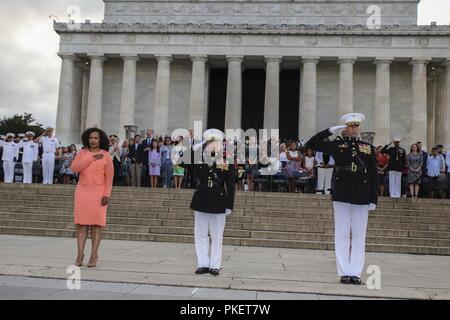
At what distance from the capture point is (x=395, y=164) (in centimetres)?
2031

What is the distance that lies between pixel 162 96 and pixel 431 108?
24.7 m

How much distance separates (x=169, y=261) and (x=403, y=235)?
866cm

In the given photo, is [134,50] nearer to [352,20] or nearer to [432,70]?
[352,20]

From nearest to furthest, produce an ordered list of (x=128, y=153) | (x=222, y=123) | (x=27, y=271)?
(x=27, y=271) → (x=128, y=153) → (x=222, y=123)

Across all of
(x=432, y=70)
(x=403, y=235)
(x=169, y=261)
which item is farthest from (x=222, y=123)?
(x=169, y=261)

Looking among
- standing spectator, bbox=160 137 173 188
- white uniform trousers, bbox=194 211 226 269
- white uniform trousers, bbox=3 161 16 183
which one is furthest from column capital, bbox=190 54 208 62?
white uniform trousers, bbox=194 211 226 269

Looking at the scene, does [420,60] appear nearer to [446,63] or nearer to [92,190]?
[446,63]

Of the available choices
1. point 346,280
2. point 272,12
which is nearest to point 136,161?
point 346,280

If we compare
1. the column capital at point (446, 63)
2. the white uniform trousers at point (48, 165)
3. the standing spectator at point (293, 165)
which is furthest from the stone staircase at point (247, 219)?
the column capital at point (446, 63)

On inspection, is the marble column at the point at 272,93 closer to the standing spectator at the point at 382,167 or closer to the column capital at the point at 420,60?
the column capital at the point at 420,60

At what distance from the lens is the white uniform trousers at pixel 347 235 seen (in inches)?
334

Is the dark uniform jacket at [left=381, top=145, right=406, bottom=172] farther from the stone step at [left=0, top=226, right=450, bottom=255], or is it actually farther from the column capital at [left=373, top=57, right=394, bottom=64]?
the column capital at [left=373, top=57, right=394, bottom=64]

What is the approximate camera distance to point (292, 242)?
49.2ft

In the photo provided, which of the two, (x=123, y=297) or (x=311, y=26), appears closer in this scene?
(x=123, y=297)
